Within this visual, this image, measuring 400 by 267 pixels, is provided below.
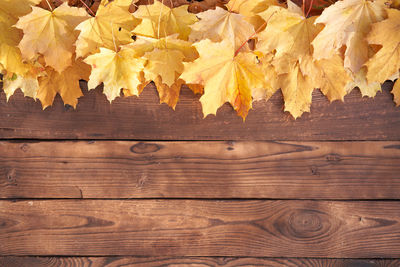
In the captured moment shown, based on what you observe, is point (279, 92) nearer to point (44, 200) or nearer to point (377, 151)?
point (377, 151)

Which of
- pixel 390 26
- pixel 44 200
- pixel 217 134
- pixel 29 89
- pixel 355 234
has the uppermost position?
pixel 390 26

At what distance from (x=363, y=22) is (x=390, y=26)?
5cm

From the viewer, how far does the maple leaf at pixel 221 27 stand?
0.68 metres

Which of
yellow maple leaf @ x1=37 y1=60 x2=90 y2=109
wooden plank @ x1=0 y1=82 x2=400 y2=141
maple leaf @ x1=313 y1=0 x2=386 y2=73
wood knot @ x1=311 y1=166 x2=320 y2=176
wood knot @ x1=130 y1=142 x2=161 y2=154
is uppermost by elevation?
maple leaf @ x1=313 y1=0 x2=386 y2=73

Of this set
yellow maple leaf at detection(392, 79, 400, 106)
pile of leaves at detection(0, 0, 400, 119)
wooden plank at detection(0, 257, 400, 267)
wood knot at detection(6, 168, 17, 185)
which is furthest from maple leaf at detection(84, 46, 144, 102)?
yellow maple leaf at detection(392, 79, 400, 106)

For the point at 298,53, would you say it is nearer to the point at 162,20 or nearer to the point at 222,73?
the point at 222,73

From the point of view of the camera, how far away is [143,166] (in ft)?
2.75

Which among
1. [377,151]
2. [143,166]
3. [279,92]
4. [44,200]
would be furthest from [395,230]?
[44,200]

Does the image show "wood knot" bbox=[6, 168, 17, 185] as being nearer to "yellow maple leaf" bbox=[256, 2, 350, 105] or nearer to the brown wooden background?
the brown wooden background

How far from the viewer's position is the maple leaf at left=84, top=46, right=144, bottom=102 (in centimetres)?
69

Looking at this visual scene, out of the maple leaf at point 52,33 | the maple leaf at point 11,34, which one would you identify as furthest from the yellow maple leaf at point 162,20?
the maple leaf at point 11,34

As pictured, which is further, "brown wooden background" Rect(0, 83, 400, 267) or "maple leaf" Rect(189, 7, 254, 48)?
"brown wooden background" Rect(0, 83, 400, 267)

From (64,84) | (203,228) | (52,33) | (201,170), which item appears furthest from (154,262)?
(52,33)

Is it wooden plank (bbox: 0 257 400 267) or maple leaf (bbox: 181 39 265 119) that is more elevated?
maple leaf (bbox: 181 39 265 119)
